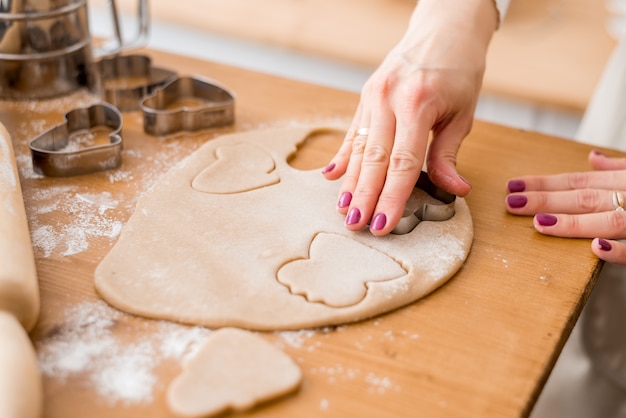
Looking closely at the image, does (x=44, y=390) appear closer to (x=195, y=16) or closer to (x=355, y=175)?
(x=355, y=175)

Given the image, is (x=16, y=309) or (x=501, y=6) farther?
(x=501, y=6)

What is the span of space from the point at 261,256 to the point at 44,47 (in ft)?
2.23

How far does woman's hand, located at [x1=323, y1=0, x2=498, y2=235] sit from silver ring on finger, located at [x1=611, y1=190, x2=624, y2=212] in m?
0.24

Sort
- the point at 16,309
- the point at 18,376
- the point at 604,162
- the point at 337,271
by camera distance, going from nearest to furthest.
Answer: the point at 18,376 → the point at 16,309 → the point at 337,271 → the point at 604,162

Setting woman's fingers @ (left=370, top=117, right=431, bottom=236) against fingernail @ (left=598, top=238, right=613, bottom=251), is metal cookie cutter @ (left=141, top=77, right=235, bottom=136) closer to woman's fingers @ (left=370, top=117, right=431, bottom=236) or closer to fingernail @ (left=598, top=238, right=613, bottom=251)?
woman's fingers @ (left=370, top=117, right=431, bottom=236)

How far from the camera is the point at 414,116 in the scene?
105cm

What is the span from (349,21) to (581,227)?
1169mm

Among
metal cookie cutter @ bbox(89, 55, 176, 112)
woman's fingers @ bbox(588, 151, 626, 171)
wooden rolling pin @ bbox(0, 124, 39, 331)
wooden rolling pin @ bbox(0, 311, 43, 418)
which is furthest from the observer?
metal cookie cutter @ bbox(89, 55, 176, 112)

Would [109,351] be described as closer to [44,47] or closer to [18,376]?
[18,376]

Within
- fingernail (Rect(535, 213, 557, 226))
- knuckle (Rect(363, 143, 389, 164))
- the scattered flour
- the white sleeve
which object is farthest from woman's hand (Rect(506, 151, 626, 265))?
the scattered flour

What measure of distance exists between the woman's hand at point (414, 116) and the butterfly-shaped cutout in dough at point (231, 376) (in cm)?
27

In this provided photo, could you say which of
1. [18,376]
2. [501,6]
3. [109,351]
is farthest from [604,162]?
[18,376]

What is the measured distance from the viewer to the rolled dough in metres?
0.83

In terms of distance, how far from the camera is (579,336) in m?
1.50
